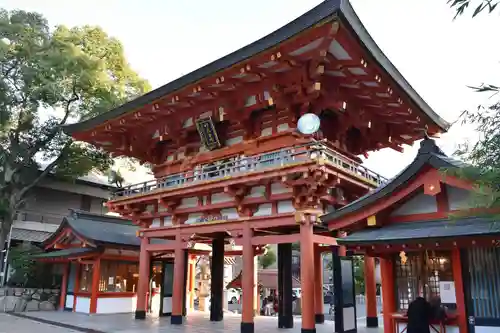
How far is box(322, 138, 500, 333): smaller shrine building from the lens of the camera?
7234mm

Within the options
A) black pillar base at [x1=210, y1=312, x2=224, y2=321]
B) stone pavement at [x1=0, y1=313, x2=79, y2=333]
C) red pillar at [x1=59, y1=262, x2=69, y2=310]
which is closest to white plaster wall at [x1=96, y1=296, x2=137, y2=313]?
stone pavement at [x1=0, y1=313, x2=79, y2=333]

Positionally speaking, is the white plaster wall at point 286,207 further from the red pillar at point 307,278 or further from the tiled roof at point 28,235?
the tiled roof at point 28,235

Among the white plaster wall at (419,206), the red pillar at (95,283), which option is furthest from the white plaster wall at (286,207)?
the red pillar at (95,283)

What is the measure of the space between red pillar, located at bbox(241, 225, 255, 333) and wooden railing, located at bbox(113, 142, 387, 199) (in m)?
1.94

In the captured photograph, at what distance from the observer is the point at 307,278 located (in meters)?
11.1

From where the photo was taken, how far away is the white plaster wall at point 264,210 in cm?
1255

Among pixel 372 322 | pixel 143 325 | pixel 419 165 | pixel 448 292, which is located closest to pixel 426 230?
pixel 419 165

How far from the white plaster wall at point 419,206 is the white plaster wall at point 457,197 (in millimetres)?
304

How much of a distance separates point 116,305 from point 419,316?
50.0ft

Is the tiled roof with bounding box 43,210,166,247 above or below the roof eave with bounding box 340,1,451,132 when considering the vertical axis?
below

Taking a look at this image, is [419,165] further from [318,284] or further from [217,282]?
[217,282]

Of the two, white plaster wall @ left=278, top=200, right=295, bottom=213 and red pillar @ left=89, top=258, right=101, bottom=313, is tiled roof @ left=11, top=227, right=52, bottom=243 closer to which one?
red pillar @ left=89, top=258, right=101, bottom=313

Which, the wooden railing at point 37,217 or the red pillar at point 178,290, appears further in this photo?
the wooden railing at point 37,217

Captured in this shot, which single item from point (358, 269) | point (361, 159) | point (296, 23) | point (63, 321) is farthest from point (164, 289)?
point (358, 269)
